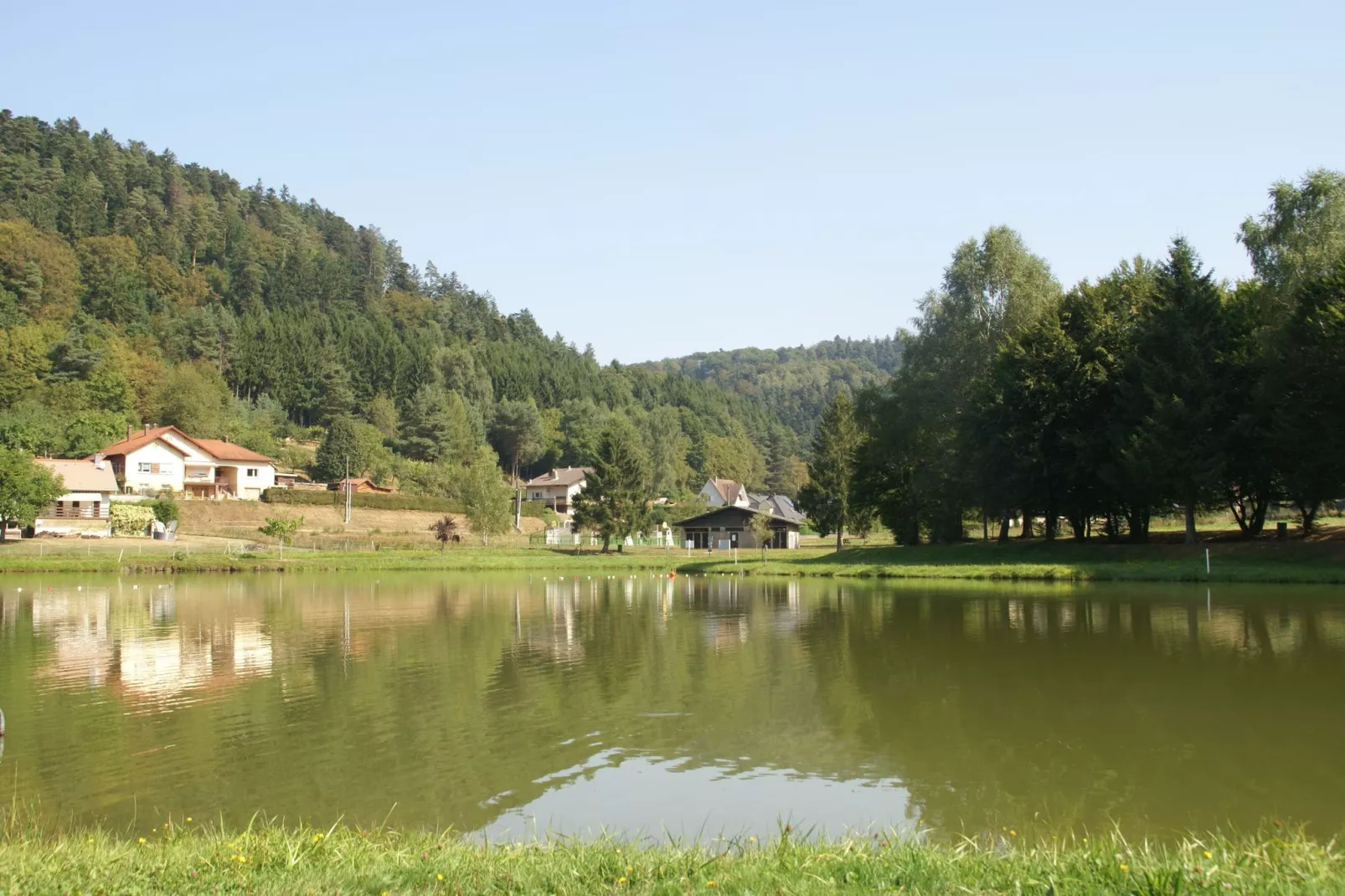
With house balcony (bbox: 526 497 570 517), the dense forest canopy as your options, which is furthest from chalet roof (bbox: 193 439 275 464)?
the dense forest canopy

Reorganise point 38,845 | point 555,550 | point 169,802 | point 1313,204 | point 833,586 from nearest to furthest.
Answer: point 38,845, point 169,802, point 833,586, point 1313,204, point 555,550

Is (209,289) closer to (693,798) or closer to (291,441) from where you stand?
(291,441)

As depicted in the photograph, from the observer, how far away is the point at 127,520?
79375mm

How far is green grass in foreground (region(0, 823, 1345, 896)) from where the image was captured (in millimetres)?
7199

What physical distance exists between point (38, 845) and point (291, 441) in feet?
454

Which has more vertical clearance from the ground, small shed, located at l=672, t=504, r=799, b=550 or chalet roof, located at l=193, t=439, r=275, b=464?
chalet roof, located at l=193, t=439, r=275, b=464

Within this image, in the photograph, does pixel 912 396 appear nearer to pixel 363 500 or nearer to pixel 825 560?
pixel 825 560

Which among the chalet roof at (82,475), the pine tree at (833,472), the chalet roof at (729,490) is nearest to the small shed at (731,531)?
the pine tree at (833,472)

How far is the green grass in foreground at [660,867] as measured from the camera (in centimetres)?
720

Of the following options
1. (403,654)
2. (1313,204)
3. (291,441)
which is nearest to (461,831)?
(403,654)

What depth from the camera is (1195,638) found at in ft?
80.4

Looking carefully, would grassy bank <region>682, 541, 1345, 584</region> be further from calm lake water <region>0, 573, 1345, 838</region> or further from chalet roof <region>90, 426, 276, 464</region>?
chalet roof <region>90, 426, 276, 464</region>

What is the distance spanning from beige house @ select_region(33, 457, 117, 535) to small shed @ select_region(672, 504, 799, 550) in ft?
168

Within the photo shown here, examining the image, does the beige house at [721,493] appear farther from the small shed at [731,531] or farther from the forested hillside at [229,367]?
the small shed at [731,531]
